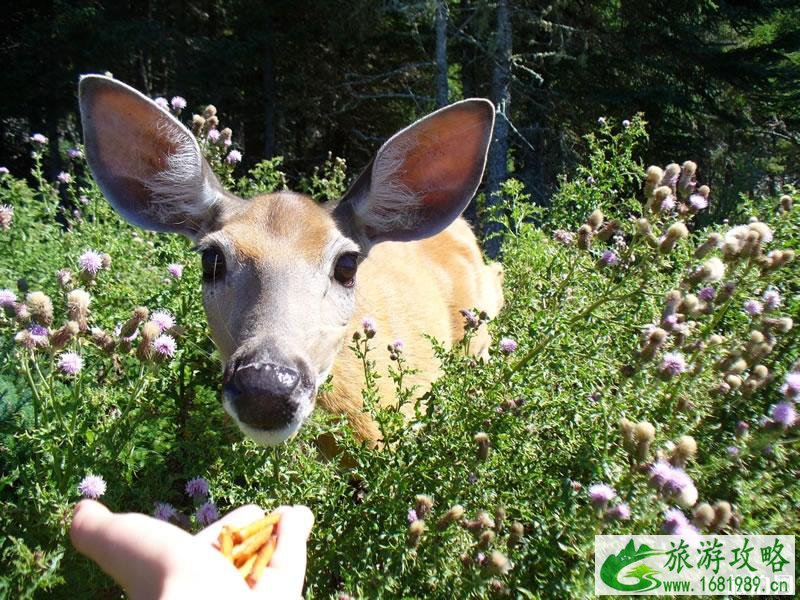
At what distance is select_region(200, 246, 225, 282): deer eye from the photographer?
9.40 feet

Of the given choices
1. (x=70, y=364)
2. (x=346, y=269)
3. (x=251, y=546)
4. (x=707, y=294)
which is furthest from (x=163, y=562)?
(x=707, y=294)

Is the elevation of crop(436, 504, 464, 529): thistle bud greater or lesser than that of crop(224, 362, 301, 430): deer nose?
lesser

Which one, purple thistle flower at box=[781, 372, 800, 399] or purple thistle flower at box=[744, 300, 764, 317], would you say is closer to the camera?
purple thistle flower at box=[781, 372, 800, 399]

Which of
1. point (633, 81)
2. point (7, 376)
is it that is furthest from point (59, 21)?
point (7, 376)

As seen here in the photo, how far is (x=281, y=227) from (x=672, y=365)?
5.93 feet

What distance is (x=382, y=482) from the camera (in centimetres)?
238

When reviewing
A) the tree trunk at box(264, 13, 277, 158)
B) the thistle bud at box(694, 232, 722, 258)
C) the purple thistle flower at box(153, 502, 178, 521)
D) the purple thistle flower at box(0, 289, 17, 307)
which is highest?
the thistle bud at box(694, 232, 722, 258)

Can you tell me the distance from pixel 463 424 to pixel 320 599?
862 mm

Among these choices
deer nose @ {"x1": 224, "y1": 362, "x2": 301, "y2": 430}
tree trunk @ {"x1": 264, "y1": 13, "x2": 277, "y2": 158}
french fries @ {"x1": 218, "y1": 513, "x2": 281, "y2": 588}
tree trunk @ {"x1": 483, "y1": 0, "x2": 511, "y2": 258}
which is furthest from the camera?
tree trunk @ {"x1": 264, "y1": 13, "x2": 277, "y2": 158}

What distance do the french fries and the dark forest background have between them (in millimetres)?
13513

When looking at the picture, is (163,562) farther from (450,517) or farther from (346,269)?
(346,269)

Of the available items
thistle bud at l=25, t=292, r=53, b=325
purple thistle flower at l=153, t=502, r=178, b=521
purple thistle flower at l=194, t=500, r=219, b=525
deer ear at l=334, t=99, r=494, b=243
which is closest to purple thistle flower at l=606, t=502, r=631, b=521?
purple thistle flower at l=194, t=500, r=219, b=525

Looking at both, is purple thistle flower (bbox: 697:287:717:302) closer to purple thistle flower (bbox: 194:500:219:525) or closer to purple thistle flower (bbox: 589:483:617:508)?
purple thistle flower (bbox: 589:483:617:508)

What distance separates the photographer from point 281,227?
295cm
